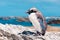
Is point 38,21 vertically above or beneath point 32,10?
beneath

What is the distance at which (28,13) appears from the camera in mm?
6609

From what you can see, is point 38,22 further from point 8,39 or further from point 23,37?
point 8,39

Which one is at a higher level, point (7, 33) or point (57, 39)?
Answer: point (7, 33)

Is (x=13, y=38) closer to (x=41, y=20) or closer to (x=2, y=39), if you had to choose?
(x=2, y=39)

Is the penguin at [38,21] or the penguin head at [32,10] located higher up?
the penguin head at [32,10]

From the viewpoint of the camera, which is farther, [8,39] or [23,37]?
[23,37]

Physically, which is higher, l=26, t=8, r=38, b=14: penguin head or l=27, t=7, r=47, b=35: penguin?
l=26, t=8, r=38, b=14: penguin head

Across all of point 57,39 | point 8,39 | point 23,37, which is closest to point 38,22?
point 57,39

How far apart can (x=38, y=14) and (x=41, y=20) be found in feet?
0.55

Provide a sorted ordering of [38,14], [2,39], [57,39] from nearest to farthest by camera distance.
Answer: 1. [2,39]
2. [57,39]
3. [38,14]

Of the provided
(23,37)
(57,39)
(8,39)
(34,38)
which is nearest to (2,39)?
(8,39)

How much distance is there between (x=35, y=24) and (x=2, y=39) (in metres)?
1.74

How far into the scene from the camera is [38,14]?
6398 millimetres

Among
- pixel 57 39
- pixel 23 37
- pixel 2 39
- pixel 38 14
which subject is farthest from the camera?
pixel 38 14
